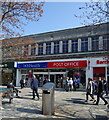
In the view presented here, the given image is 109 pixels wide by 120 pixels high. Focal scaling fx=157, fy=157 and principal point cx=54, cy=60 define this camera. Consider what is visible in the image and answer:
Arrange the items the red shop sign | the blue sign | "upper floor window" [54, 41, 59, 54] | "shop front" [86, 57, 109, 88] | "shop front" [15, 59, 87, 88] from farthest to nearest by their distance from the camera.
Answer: "upper floor window" [54, 41, 59, 54]
the blue sign
"shop front" [15, 59, 87, 88]
the red shop sign
"shop front" [86, 57, 109, 88]

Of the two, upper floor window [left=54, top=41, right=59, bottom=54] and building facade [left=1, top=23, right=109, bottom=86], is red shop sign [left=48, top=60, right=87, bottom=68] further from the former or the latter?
upper floor window [left=54, top=41, right=59, bottom=54]

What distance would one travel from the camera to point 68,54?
2377 cm

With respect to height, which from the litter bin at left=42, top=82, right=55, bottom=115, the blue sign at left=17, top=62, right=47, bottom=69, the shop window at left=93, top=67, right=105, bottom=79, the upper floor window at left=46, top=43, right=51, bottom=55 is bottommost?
the litter bin at left=42, top=82, right=55, bottom=115

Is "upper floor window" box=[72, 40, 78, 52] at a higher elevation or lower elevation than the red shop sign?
higher

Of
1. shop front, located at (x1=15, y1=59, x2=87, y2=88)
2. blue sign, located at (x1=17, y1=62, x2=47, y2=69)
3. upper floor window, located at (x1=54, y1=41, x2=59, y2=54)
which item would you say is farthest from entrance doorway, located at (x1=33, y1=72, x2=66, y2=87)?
upper floor window, located at (x1=54, y1=41, x2=59, y2=54)

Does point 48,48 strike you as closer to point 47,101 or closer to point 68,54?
point 68,54

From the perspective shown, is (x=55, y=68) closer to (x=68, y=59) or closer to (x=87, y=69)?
(x=68, y=59)

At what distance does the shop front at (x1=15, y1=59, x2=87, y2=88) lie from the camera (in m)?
21.0

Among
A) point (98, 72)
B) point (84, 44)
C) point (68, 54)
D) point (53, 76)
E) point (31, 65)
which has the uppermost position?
point (84, 44)

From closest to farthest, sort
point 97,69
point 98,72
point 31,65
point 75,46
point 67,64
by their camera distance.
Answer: point 98,72 < point 97,69 < point 67,64 < point 75,46 < point 31,65

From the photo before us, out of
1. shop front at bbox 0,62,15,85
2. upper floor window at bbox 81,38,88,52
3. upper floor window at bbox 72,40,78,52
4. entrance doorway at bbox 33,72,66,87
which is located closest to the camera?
entrance doorway at bbox 33,72,66,87

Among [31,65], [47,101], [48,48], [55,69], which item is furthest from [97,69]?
[47,101]

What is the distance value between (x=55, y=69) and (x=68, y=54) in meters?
3.05

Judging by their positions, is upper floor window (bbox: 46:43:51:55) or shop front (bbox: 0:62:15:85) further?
shop front (bbox: 0:62:15:85)
